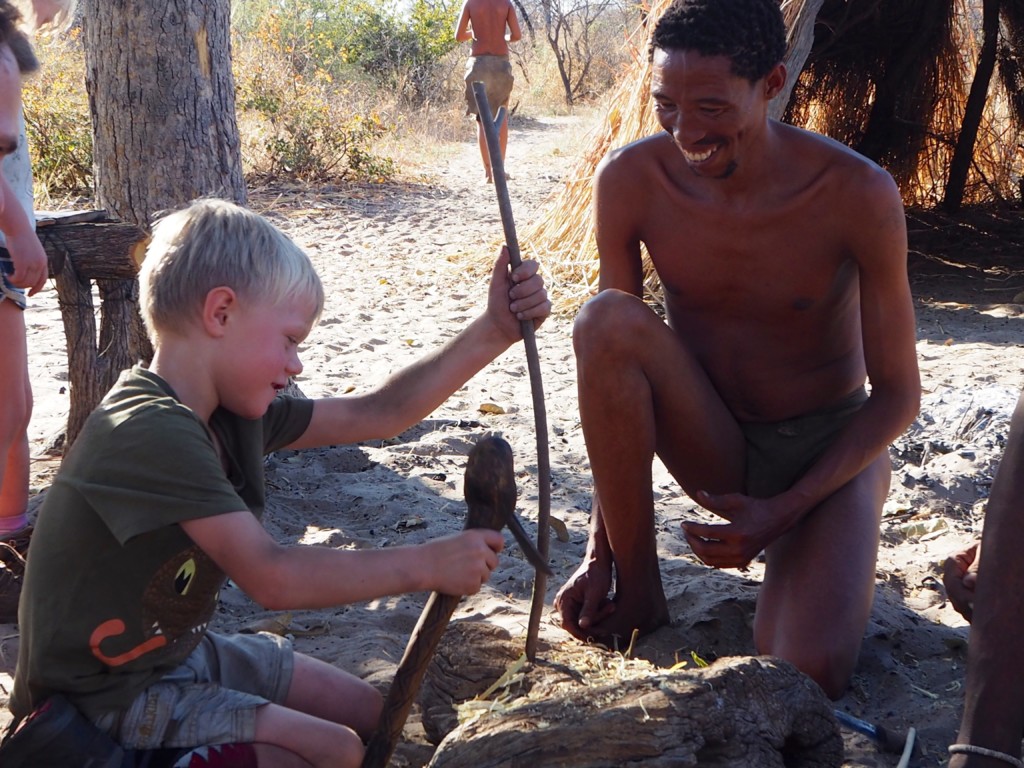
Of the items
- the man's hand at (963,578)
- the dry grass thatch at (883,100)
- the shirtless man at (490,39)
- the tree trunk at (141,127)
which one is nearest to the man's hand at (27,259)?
the tree trunk at (141,127)

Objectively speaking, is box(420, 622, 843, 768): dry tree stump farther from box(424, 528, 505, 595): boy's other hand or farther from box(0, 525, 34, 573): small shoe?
box(0, 525, 34, 573): small shoe

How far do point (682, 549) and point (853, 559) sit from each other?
87 cm

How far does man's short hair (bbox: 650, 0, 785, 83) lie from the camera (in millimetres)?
2299

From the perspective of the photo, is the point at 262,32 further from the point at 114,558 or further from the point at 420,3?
the point at 114,558

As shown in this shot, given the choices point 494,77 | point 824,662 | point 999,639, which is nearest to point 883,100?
point 494,77

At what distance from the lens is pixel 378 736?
176 cm

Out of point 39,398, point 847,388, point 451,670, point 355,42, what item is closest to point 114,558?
point 451,670


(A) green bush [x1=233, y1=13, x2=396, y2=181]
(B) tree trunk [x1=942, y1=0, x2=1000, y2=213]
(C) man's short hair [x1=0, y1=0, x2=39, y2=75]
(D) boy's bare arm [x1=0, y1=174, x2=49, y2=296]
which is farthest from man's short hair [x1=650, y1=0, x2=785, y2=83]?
(A) green bush [x1=233, y1=13, x2=396, y2=181]

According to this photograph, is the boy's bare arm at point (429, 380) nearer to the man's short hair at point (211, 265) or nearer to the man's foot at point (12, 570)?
the man's short hair at point (211, 265)

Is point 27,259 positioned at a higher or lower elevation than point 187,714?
higher

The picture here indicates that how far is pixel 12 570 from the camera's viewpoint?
9.23 ft

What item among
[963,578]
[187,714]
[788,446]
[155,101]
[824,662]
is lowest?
[824,662]

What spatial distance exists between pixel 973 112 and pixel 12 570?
22.1 feet

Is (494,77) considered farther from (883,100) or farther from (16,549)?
(16,549)
